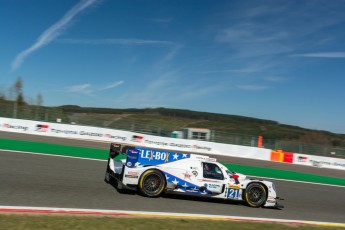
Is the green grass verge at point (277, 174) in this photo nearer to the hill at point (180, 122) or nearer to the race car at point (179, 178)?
the race car at point (179, 178)

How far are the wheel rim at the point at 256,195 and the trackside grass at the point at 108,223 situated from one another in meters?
2.54

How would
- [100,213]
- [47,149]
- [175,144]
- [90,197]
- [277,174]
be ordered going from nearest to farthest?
[100,213] → [90,197] → [47,149] → [277,174] → [175,144]

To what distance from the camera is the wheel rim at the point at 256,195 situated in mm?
10252

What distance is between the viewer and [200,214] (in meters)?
8.30

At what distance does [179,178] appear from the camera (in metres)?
9.55

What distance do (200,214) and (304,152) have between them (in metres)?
25.5

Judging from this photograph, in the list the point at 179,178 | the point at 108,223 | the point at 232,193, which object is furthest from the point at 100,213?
the point at 232,193

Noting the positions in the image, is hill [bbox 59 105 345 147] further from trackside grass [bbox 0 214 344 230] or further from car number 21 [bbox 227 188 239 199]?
trackside grass [bbox 0 214 344 230]

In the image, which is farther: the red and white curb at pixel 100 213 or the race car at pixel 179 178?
the race car at pixel 179 178

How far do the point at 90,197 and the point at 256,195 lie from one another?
4.66m

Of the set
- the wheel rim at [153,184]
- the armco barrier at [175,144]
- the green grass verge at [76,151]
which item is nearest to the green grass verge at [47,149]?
the green grass verge at [76,151]

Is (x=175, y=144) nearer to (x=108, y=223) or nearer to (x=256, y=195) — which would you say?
(x=256, y=195)

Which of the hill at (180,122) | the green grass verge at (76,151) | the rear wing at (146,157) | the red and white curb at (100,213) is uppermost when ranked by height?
the hill at (180,122)

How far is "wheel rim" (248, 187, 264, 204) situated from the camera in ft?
33.6
